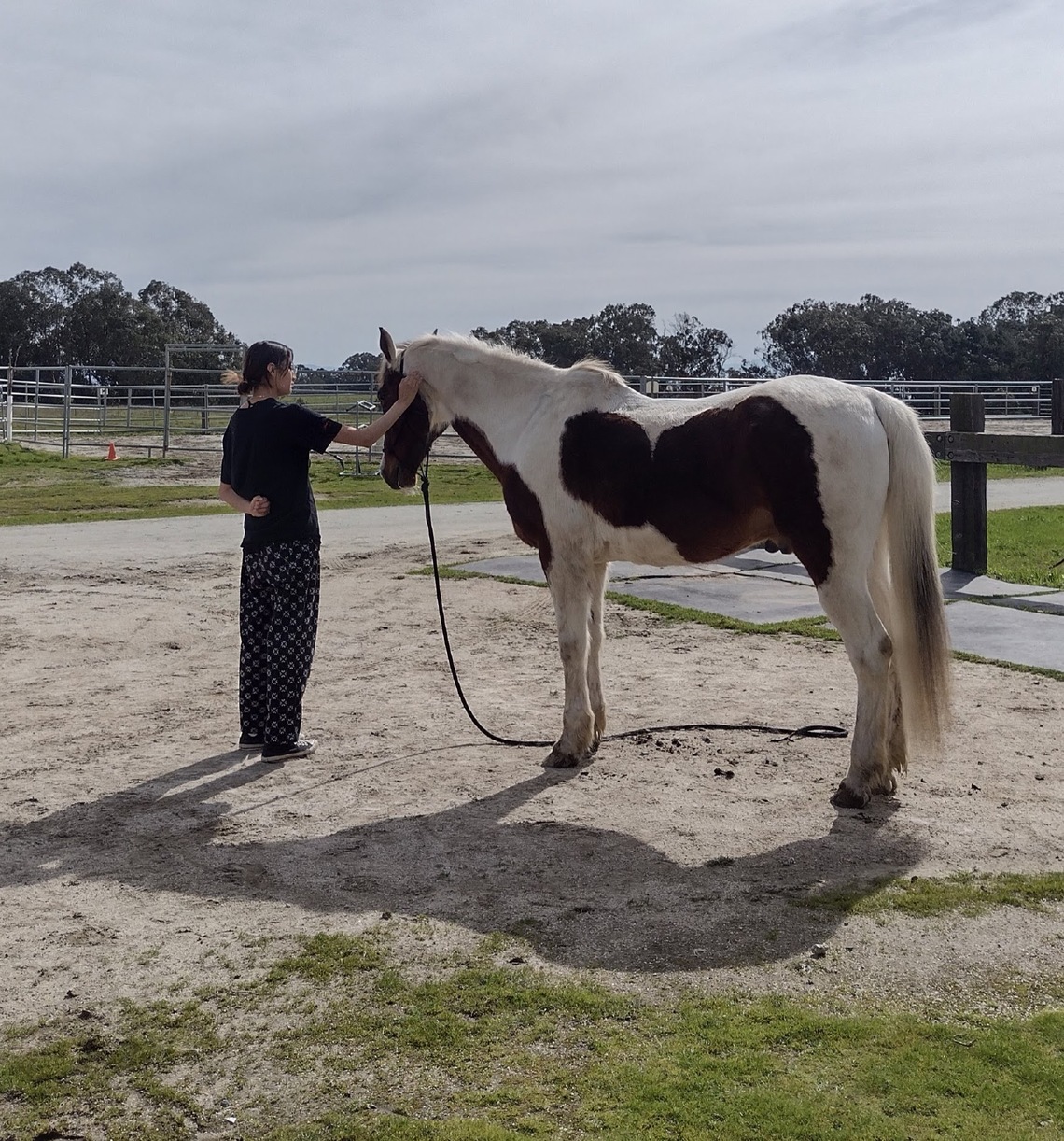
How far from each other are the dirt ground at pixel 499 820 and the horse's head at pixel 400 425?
1.25 metres

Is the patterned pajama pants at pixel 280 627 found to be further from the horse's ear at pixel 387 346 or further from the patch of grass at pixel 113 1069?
the patch of grass at pixel 113 1069

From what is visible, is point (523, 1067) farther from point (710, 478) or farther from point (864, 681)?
point (710, 478)

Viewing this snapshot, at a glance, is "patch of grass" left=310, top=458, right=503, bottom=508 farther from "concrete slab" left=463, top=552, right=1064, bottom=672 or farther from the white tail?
the white tail

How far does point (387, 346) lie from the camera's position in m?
5.64

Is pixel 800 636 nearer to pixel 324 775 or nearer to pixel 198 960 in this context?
pixel 324 775

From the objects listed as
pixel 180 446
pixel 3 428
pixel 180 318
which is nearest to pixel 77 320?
pixel 180 318

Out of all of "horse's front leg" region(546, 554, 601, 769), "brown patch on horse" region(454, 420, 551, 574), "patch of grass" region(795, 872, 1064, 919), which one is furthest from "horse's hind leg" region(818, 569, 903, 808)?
"brown patch on horse" region(454, 420, 551, 574)

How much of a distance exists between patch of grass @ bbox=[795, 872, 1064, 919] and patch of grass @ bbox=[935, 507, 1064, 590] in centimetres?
547

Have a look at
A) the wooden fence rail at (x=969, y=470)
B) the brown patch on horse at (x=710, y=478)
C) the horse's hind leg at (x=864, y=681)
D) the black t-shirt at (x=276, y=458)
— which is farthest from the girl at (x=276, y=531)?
the wooden fence rail at (x=969, y=470)

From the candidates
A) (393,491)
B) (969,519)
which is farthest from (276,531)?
(393,491)

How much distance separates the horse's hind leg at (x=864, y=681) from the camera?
454 cm

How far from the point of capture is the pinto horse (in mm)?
4508

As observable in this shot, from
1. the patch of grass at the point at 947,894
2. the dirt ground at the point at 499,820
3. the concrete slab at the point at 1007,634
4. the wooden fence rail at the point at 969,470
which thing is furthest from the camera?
the wooden fence rail at the point at 969,470

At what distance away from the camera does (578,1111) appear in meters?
2.52
